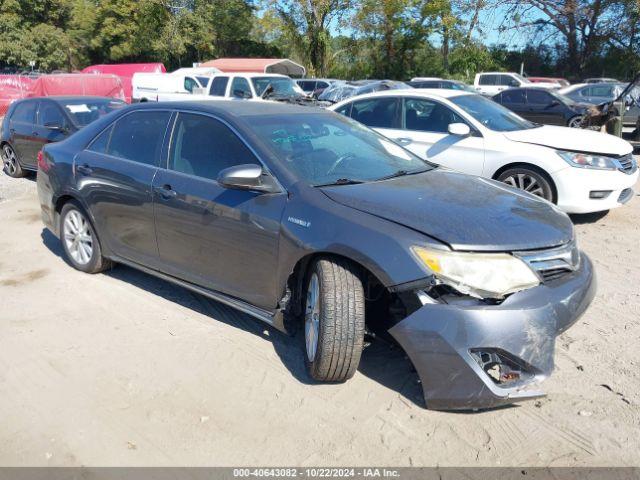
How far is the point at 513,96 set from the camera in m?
17.0

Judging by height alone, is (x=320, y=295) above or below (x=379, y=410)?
above

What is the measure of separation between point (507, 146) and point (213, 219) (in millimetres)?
4341

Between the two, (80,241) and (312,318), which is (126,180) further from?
(312,318)

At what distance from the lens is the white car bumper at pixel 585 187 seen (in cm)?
652

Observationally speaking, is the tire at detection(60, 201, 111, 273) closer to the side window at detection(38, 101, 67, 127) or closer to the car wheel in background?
the side window at detection(38, 101, 67, 127)

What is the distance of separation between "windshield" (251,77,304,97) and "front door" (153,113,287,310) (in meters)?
11.7

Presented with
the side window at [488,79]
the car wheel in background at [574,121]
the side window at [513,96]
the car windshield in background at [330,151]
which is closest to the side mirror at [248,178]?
the car windshield in background at [330,151]

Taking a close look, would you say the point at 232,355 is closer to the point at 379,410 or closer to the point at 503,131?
the point at 379,410

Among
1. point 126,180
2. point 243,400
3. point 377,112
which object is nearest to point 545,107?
point 377,112

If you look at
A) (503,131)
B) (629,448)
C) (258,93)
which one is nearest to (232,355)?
(629,448)

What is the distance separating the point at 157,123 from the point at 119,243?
3.40ft

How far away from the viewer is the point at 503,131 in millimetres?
7254

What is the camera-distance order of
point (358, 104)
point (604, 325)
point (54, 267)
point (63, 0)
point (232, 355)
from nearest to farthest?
point (232, 355) < point (604, 325) < point (54, 267) < point (358, 104) < point (63, 0)

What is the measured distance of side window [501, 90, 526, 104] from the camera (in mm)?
16781
